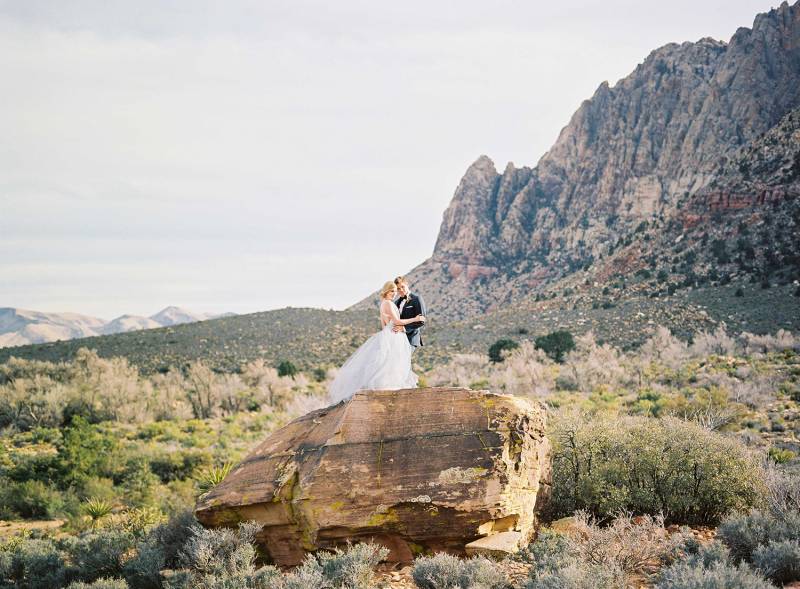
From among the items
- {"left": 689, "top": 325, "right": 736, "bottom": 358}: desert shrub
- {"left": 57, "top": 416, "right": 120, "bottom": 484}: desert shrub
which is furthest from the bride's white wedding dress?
{"left": 689, "top": 325, "right": 736, "bottom": 358}: desert shrub

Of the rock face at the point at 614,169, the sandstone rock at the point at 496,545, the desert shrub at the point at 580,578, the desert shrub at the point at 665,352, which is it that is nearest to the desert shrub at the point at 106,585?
the sandstone rock at the point at 496,545

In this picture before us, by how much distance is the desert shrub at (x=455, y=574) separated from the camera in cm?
577

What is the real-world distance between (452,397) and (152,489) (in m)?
11.8

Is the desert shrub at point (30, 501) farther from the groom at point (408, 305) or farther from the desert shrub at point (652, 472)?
the desert shrub at point (652, 472)

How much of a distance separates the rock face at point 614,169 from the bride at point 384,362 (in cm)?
6384

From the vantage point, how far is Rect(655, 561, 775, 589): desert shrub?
480cm

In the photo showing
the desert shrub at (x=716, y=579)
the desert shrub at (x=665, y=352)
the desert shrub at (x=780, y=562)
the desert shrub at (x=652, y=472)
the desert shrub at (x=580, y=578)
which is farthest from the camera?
the desert shrub at (x=665, y=352)

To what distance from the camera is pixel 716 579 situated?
15.8ft

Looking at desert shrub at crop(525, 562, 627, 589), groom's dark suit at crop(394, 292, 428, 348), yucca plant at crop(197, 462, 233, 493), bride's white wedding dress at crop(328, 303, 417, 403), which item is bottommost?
yucca plant at crop(197, 462, 233, 493)

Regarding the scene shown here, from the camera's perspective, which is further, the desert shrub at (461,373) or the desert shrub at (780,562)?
the desert shrub at (461,373)

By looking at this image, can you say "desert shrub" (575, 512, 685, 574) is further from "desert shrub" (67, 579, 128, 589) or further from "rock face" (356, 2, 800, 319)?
"rock face" (356, 2, 800, 319)

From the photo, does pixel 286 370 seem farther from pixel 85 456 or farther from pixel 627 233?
pixel 627 233

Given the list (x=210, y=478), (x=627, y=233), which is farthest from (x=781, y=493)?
(x=627, y=233)

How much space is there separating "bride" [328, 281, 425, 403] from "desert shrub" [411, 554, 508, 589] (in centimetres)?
309
